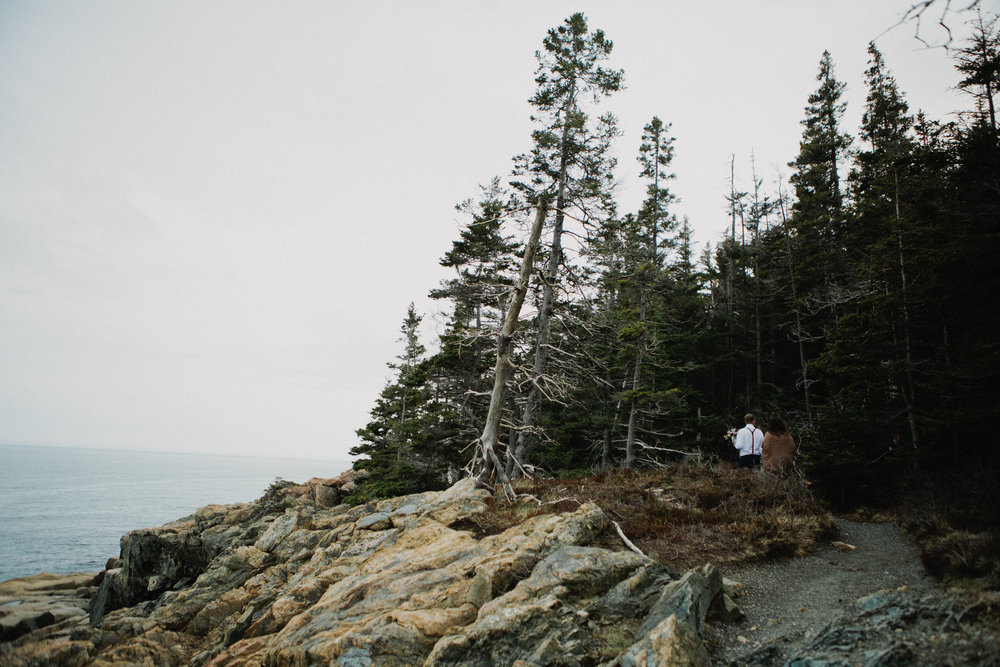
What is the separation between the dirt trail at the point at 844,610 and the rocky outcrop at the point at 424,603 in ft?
1.79

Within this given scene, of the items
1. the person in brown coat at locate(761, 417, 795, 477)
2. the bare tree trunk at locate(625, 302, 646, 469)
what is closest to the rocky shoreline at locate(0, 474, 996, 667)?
the person in brown coat at locate(761, 417, 795, 477)

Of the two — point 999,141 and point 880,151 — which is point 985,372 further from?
point 880,151

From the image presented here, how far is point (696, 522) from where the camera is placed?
7.13 m

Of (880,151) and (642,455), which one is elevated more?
(880,151)

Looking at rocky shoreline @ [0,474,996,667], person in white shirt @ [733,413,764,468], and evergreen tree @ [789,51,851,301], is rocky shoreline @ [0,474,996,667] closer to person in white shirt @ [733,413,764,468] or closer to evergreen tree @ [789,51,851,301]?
person in white shirt @ [733,413,764,468]

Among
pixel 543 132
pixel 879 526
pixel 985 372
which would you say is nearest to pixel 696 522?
pixel 879 526

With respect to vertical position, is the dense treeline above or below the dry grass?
above

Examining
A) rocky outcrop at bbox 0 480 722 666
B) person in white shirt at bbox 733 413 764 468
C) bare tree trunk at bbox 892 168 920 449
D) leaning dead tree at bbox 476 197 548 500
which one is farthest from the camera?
person in white shirt at bbox 733 413 764 468

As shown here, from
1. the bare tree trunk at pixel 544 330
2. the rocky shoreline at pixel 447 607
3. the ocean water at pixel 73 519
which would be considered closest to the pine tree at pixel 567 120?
the bare tree trunk at pixel 544 330

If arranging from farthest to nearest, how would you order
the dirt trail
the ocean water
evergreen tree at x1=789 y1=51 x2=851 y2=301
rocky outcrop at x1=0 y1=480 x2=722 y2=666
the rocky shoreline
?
the ocean water → evergreen tree at x1=789 y1=51 x2=851 y2=301 → rocky outcrop at x1=0 y1=480 x2=722 y2=666 → the rocky shoreline → the dirt trail

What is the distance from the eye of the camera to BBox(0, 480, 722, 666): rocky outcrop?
13.7 feet

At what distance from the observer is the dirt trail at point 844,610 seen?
322 cm

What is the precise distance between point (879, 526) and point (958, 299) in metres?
4.98

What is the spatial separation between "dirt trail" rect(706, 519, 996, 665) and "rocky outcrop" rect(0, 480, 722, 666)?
545mm
